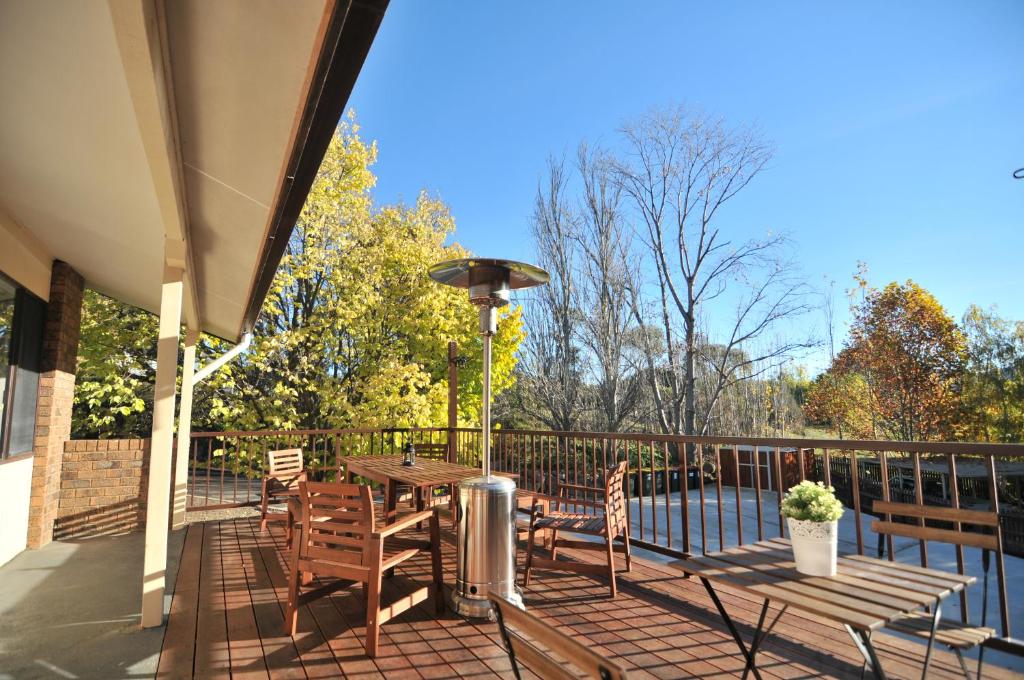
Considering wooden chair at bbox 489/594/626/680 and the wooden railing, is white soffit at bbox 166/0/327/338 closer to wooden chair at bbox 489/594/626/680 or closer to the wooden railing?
wooden chair at bbox 489/594/626/680

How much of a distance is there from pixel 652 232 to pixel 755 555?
13.4 m

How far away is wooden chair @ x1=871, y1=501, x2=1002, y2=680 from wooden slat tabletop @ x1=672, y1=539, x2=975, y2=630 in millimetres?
93

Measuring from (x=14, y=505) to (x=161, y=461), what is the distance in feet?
8.15

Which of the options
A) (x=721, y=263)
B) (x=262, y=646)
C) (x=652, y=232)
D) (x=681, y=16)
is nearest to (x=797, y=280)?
(x=721, y=263)

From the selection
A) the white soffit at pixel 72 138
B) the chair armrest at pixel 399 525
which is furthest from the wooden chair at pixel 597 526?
the white soffit at pixel 72 138

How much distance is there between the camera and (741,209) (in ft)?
48.6

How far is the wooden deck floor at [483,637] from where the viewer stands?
2377 mm

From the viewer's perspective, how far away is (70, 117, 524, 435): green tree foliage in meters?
9.16

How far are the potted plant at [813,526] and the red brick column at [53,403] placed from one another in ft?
19.7

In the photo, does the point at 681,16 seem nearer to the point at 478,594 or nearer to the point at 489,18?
the point at 489,18

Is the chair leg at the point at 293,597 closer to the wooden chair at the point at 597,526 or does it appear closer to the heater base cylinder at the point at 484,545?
the heater base cylinder at the point at 484,545

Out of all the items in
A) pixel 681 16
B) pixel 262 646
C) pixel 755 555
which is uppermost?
pixel 681 16

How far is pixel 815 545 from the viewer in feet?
6.34

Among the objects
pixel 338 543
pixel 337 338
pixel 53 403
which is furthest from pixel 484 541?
pixel 337 338
